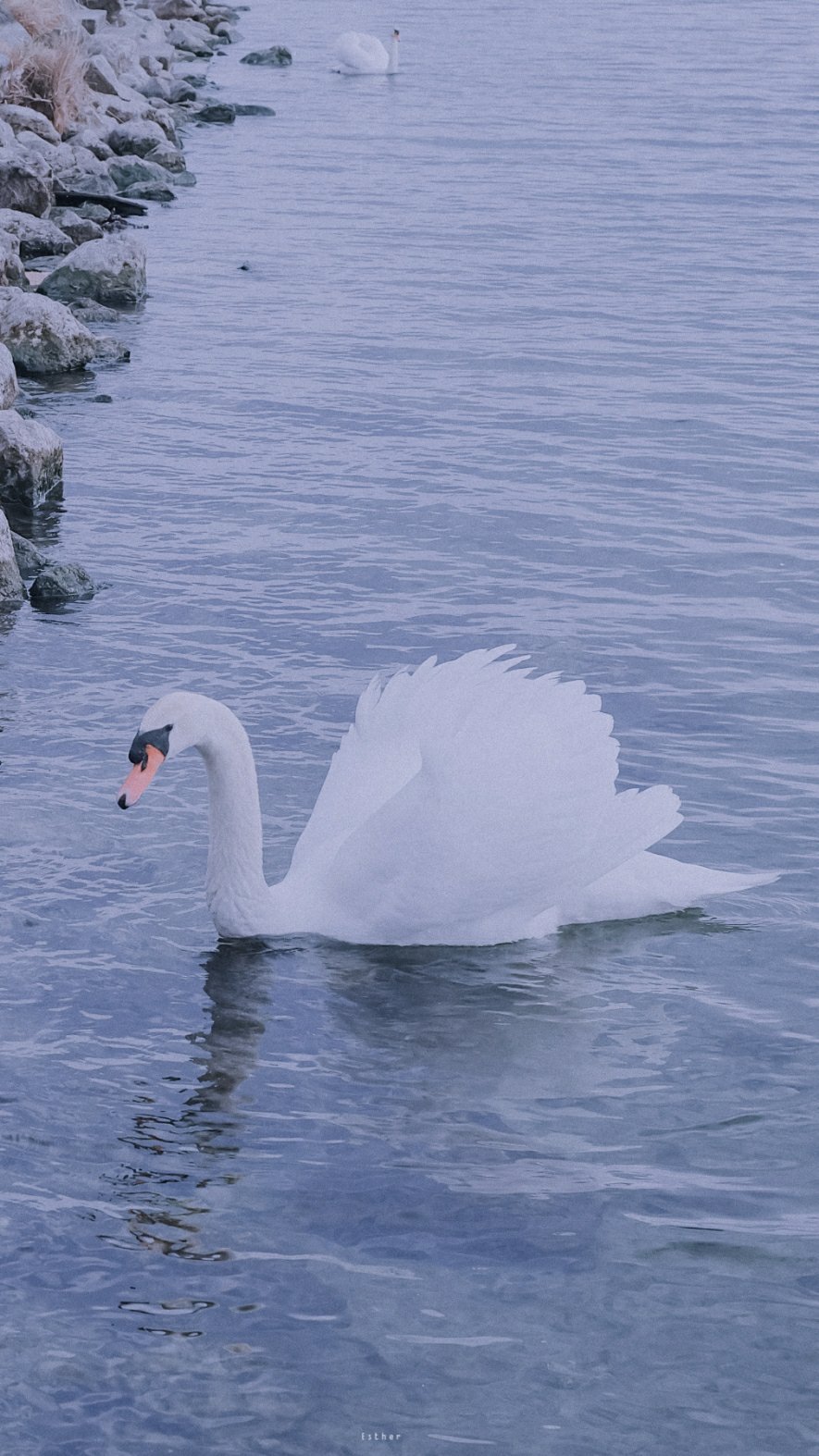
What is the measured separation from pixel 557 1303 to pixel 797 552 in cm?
805

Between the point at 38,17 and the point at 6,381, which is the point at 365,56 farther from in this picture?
the point at 6,381

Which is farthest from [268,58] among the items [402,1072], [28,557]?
[402,1072]

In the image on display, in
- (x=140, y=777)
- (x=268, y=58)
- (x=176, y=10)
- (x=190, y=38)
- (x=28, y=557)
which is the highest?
(x=176, y=10)

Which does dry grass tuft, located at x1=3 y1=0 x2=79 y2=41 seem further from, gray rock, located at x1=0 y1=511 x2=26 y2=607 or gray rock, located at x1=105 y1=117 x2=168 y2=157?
gray rock, located at x1=0 y1=511 x2=26 y2=607

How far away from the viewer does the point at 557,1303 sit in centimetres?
617

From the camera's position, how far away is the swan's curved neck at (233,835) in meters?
8.45

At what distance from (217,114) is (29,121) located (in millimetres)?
8105

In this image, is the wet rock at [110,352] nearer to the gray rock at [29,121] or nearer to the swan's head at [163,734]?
the gray rock at [29,121]

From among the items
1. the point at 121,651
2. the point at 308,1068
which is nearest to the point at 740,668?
the point at 121,651

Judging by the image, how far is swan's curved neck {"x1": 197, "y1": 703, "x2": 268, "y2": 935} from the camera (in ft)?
27.7

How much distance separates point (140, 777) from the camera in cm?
789

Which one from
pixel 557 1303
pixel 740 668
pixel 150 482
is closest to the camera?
pixel 557 1303

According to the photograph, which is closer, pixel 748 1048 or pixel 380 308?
pixel 748 1048

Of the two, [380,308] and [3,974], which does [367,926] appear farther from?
[380,308]
